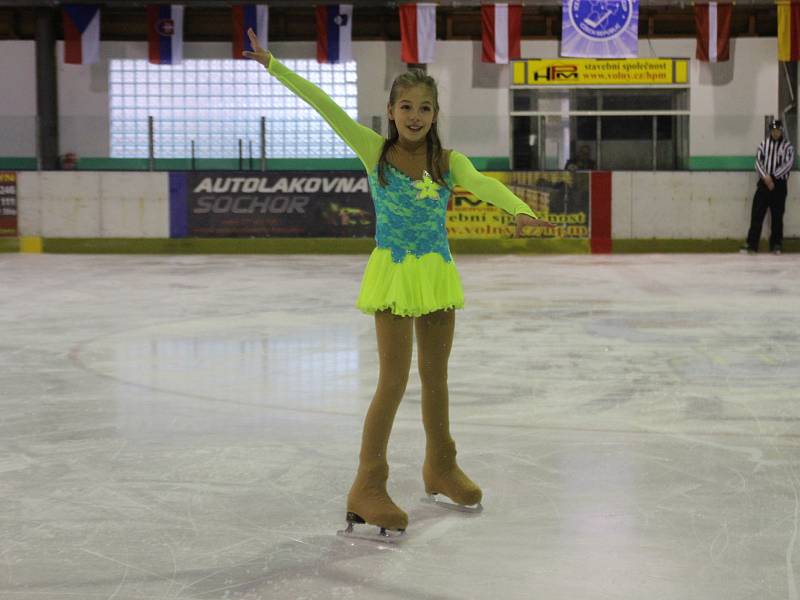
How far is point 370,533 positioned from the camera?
3.79 meters

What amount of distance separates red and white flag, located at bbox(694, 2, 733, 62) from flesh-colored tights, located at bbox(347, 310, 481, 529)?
61.2 feet

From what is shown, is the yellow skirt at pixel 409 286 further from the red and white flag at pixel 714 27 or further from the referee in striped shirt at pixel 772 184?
the red and white flag at pixel 714 27

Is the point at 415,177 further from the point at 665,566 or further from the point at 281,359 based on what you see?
the point at 281,359

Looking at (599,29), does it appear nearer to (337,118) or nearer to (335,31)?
(335,31)

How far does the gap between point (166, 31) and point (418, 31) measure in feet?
15.2

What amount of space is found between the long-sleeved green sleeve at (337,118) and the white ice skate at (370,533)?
3.71 feet

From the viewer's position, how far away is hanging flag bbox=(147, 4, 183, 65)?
859 inches

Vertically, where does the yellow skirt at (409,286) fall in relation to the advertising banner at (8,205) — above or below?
below

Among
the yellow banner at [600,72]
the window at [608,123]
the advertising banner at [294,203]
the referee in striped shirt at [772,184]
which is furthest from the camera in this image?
the window at [608,123]

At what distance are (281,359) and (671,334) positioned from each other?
293 cm

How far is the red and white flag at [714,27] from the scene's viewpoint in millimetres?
21234

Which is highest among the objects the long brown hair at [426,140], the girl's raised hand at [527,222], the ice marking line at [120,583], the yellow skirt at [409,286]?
the long brown hair at [426,140]

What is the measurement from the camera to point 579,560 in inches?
136

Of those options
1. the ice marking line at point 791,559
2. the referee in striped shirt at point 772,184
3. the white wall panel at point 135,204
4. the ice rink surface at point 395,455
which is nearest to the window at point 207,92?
the white wall panel at point 135,204
